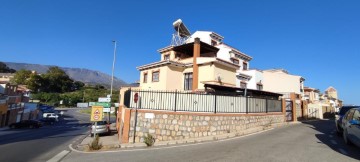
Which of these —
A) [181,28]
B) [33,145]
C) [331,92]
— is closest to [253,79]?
[181,28]

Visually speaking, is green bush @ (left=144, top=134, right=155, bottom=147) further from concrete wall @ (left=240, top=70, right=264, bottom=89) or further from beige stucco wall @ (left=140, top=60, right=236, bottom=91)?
concrete wall @ (left=240, top=70, right=264, bottom=89)

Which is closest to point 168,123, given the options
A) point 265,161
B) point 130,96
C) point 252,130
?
point 130,96

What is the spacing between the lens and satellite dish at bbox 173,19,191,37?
36.1m

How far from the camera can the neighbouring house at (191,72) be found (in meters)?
25.1

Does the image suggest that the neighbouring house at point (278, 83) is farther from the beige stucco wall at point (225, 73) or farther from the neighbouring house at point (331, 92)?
the neighbouring house at point (331, 92)

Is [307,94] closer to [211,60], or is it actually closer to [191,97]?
[211,60]

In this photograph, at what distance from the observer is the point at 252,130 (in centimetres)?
1588

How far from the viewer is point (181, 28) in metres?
36.7

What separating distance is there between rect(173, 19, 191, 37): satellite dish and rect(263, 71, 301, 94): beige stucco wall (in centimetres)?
1403

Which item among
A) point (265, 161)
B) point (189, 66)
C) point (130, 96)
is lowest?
point (265, 161)

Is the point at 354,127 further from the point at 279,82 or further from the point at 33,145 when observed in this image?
the point at 279,82

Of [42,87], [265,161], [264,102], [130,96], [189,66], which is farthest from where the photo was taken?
[42,87]

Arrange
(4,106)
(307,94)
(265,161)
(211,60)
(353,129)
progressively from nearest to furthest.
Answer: (265,161)
(353,129)
(211,60)
(4,106)
(307,94)

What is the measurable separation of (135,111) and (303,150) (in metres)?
9.20
